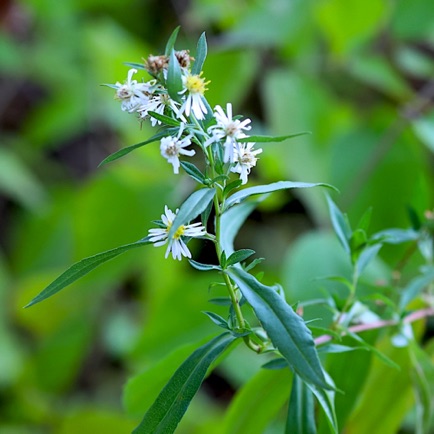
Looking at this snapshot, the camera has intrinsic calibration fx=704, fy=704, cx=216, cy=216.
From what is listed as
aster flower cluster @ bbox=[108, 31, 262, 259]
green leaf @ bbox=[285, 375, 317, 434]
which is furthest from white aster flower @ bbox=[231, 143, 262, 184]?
green leaf @ bbox=[285, 375, 317, 434]

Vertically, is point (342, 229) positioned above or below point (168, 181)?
below

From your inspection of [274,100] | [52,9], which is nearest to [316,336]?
[274,100]

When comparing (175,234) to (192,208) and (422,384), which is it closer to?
(192,208)

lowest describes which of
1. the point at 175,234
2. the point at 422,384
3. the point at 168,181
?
the point at 422,384

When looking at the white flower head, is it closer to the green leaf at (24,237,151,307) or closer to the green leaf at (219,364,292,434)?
the green leaf at (24,237,151,307)

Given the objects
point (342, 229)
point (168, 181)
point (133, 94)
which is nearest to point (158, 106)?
point (133, 94)

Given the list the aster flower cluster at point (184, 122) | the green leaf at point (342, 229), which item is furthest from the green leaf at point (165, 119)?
the green leaf at point (342, 229)
